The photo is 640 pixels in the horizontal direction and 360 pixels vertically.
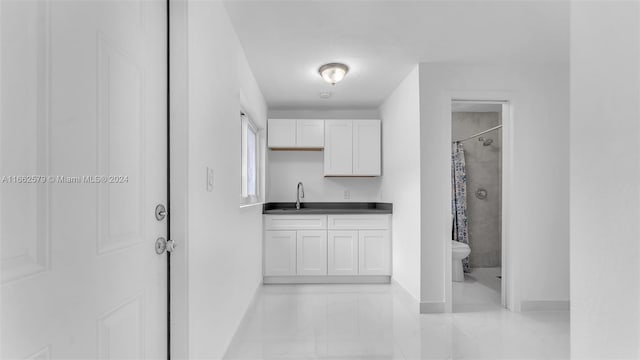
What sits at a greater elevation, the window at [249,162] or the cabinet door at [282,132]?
the cabinet door at [282,132]

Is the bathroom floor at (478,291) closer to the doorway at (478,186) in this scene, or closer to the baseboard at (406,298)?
the doorway at (478,186)

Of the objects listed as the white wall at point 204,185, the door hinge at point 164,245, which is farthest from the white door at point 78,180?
the white wall at point 204,185

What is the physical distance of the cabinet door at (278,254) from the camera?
4215 mm

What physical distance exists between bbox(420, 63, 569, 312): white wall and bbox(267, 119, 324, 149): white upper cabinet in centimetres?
174

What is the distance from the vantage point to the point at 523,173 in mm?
3270

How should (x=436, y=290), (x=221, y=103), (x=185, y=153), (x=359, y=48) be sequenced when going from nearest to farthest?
(x=185, y=153) → (x=221, y=103) → (x=359, y=48) → (x=436, y=290)

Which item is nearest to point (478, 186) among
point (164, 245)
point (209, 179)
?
point (209, 179)

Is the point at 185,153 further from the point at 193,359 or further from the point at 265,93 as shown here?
the point at 265,93

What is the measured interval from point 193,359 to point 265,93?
128 inches

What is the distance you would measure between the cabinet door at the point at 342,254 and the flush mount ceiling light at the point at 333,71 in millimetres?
1869

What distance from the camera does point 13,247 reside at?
0.71 meters

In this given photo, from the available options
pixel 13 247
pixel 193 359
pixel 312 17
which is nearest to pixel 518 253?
pixel 312 17

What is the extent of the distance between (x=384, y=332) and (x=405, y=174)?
1.62 m

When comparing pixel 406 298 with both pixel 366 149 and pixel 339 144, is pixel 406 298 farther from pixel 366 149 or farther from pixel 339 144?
pixel 339 144
